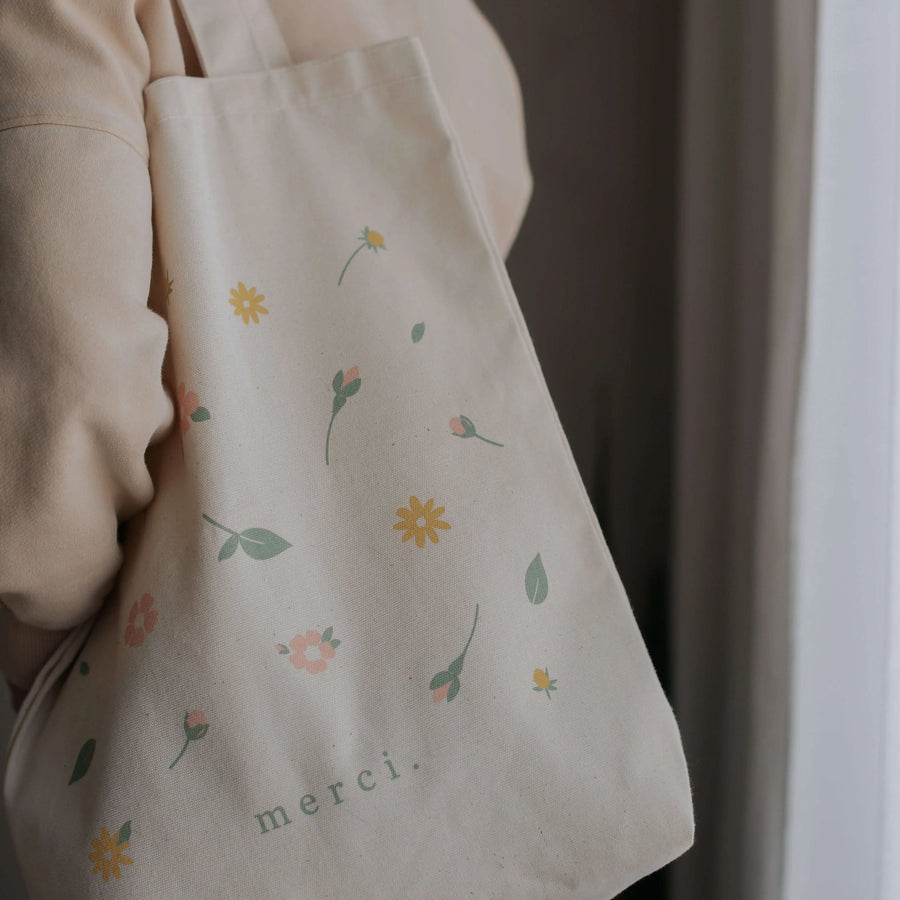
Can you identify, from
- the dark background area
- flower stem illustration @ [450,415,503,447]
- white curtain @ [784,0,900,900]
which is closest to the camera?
flower stem illustration @ [450,415,503,447]

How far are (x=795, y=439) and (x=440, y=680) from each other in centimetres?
40

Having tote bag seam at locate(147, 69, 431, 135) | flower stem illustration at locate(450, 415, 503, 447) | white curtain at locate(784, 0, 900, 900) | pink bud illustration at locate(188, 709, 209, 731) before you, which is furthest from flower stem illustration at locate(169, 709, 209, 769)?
white curtain at locate(784, 0, 900, 900)

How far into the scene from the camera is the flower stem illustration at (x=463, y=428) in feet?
1.64

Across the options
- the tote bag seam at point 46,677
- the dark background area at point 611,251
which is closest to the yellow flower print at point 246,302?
the tote bag seam at point 46,677

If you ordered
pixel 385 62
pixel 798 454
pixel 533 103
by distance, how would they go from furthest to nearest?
1. pixel 533 103
2. pixel 798 454
3. pixel 385 62

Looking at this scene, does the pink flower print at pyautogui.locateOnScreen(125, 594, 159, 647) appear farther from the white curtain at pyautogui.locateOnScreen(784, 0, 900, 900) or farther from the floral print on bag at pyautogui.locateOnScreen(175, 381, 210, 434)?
the white curtain at pyautogui.locateOnScreen(784, 0, 900, 900)

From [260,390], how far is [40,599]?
171mm

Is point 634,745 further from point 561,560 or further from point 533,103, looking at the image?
point 533,103

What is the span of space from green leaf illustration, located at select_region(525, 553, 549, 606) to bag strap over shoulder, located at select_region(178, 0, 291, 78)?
36 cm

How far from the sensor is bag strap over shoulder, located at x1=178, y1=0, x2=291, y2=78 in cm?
49

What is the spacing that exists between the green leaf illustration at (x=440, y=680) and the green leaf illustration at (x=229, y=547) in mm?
137

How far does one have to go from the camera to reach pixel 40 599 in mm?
454

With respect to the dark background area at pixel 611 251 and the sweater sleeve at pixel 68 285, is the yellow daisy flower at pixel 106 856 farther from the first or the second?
the dark background area at pixel 611 251

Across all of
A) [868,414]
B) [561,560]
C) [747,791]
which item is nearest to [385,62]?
[561,560]
